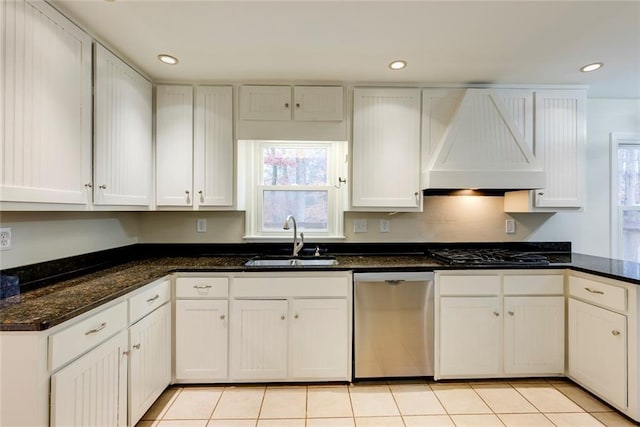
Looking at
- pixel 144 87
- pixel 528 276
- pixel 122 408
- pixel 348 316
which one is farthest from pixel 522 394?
pixel 144 87

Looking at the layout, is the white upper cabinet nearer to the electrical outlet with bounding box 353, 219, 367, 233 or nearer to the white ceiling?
A: the white ceiling

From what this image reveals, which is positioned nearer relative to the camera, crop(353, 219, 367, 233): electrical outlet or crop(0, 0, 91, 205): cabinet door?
crop(0, 0, 91, 205): cabinet door

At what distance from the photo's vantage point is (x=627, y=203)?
9.91 feet

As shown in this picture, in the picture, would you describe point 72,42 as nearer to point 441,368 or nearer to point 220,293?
point 220,293

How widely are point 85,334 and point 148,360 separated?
655mm

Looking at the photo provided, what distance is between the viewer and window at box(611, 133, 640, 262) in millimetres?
2992

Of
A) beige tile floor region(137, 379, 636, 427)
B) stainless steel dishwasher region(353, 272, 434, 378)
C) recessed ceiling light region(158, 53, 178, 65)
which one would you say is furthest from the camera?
stainless steel dishwasher region(353, 272, 434, 378)

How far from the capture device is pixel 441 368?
231cm

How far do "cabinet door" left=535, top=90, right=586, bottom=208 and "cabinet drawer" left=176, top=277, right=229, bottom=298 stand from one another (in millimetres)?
2638

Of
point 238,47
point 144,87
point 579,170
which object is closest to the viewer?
point 238,47

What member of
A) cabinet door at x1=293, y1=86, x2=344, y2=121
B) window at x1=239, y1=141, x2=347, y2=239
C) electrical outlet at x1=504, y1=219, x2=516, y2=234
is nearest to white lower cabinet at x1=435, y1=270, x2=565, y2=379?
electrical outlet at x1=504, y1=219, x2=516, y2=234

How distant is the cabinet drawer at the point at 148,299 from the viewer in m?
1.77

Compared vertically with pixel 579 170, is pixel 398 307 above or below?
below

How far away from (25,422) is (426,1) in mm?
2537
